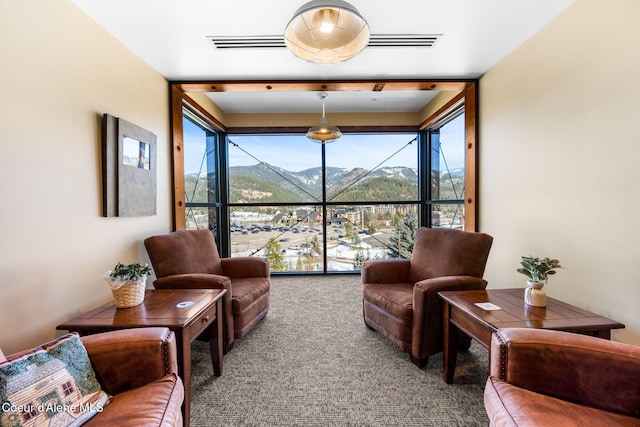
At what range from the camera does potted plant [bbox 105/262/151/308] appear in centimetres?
166

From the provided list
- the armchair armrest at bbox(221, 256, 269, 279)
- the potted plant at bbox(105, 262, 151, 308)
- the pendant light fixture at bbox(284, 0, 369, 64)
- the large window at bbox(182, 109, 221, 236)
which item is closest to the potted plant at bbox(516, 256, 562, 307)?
the pendant light fixture at bbox(284, 0, 369, 64)

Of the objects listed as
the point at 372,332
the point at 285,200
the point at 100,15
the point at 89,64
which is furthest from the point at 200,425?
the point at 285,200

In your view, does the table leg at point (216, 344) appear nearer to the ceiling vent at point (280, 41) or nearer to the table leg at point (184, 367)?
the table leg at point (184, 367)

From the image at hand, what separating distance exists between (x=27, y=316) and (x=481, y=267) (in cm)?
306

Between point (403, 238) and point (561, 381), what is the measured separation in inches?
140

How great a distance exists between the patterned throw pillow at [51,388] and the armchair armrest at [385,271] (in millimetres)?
2015

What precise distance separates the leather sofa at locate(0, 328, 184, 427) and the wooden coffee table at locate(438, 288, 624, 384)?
1.55 m

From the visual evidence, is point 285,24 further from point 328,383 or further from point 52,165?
point 328,383

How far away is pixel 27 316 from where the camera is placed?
4.83 feet

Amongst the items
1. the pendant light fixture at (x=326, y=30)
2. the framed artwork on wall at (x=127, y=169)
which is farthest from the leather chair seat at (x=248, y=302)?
the pendant light fixture at (x=326, y=30)

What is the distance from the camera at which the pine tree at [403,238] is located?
451 centimetres

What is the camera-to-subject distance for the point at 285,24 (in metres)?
2.09

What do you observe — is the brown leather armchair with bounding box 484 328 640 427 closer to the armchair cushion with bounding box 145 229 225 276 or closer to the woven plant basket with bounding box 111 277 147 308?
the woven plant basket with bounding box 111 277 147 308

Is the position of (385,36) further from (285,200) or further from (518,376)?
(285,200)
